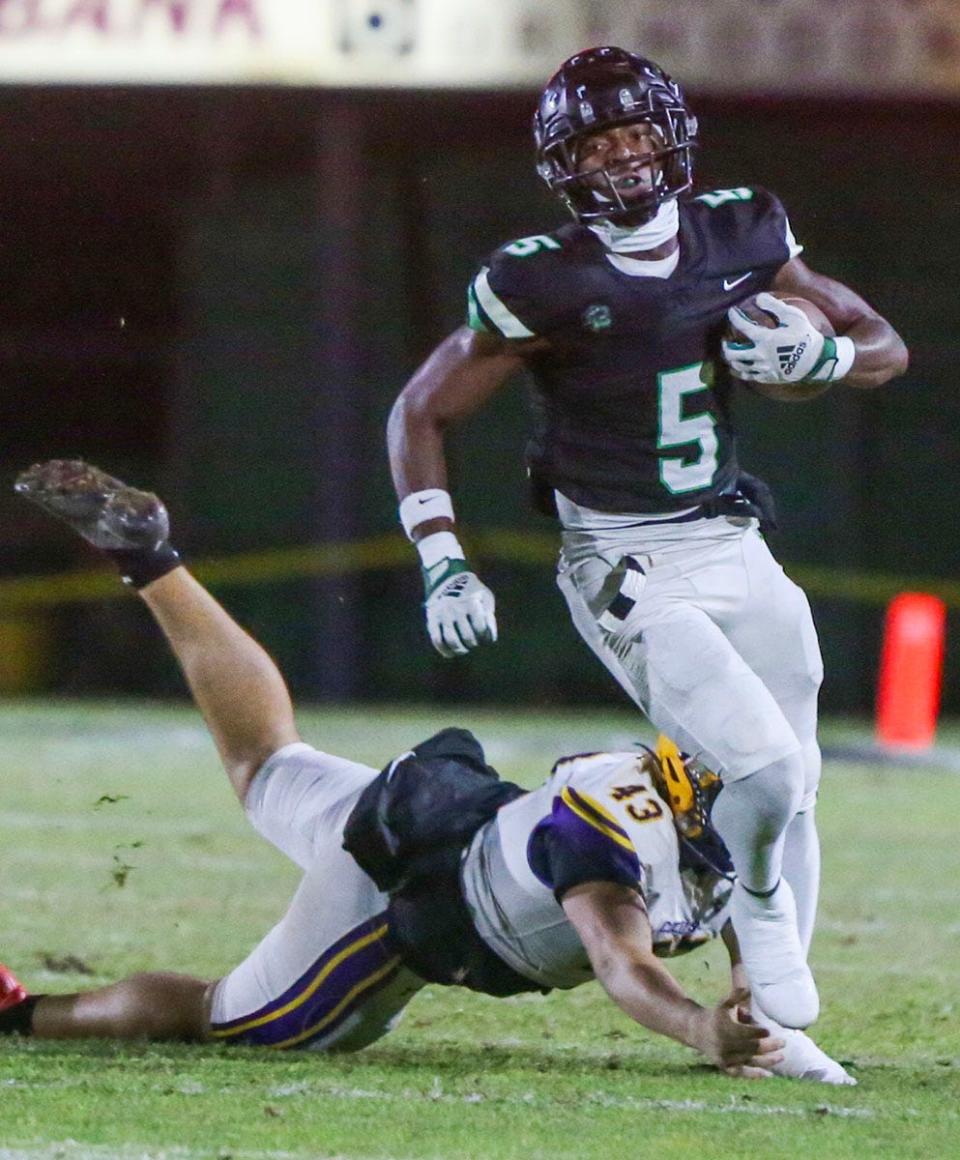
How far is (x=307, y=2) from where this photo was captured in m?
11.2

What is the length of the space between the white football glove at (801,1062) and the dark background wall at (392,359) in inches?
332

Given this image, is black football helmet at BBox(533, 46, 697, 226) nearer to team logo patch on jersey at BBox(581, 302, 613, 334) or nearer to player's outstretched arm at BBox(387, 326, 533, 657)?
team logo patch on jersey at BBox(581, 302, 613, 334)

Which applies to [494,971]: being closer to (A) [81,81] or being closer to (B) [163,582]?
(B) [163,582]

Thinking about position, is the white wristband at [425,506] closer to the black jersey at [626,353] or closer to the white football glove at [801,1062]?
the black jersey at [626,353]

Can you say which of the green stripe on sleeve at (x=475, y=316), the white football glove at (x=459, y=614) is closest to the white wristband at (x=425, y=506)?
the white football glove at (x=459, y=614)

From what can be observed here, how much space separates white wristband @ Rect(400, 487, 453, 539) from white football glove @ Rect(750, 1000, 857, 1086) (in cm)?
105

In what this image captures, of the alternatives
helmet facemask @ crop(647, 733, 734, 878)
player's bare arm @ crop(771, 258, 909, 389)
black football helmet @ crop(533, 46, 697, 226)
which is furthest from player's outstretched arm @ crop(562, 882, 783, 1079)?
black football helmet @ crop(533, 46, 697, 226)

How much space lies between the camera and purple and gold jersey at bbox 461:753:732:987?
156 inches

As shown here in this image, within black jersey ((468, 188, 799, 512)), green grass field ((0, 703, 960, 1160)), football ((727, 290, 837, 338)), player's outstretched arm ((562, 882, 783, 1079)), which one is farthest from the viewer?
black jersey ((468, 188, 799, 512))

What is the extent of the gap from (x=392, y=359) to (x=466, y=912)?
1002cm

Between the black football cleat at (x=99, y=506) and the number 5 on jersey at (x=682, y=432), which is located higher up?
the number 5 on jersey at (x=682, y=432)

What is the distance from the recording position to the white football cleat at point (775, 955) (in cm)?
401

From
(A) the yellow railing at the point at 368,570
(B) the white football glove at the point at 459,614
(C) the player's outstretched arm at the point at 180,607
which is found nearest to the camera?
(B) the white football glove at the point at 459,614

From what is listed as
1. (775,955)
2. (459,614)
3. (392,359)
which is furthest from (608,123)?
(392,359)
